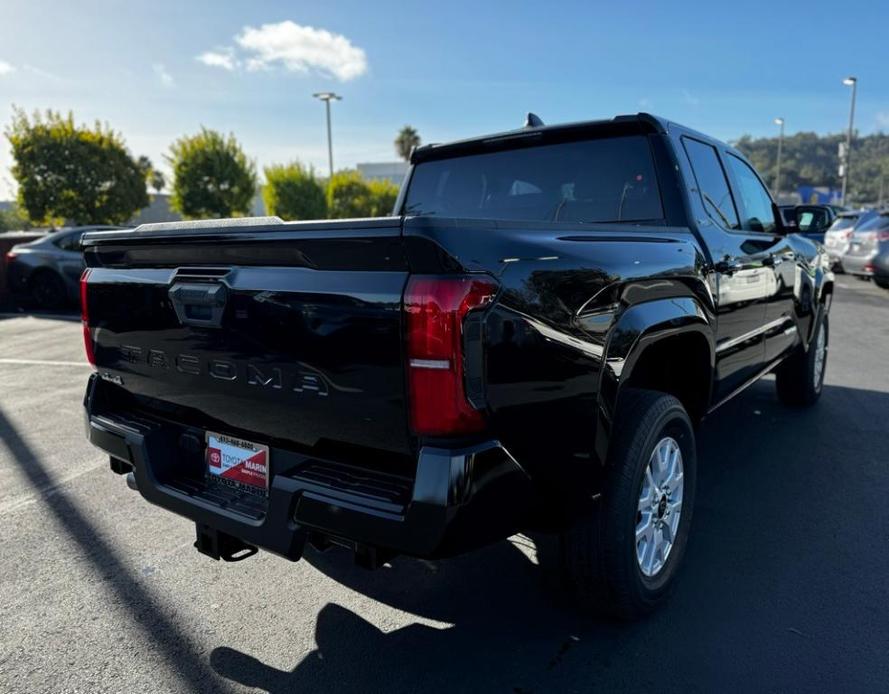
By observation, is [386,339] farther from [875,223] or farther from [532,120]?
[875,223]

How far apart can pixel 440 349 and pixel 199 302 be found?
93 centimetres

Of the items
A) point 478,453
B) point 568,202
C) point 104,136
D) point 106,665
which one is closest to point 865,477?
point 568,202

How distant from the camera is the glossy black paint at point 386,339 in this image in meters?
1.84

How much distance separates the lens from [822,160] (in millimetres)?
111000

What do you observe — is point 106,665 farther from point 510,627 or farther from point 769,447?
point 769,447

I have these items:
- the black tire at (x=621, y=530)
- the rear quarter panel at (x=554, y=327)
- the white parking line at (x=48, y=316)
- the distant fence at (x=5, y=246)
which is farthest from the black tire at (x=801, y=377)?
the distant fence at (x=5, y=246)

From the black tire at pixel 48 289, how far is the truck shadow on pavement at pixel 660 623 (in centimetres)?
1119

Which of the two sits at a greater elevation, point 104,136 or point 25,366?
point 104,136

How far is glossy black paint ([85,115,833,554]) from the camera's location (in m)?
1.84

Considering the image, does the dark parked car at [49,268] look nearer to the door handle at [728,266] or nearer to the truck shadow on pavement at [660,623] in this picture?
the truck shadow on pavement at [660,623]

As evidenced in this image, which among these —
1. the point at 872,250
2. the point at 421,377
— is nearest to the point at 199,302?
the point at 421,377

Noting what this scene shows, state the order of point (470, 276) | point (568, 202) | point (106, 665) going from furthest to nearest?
1. point (568, 202)
2. point (106, 665)
3. point (470, 276)

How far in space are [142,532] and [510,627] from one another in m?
1.94

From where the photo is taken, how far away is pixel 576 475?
2.12 meters
